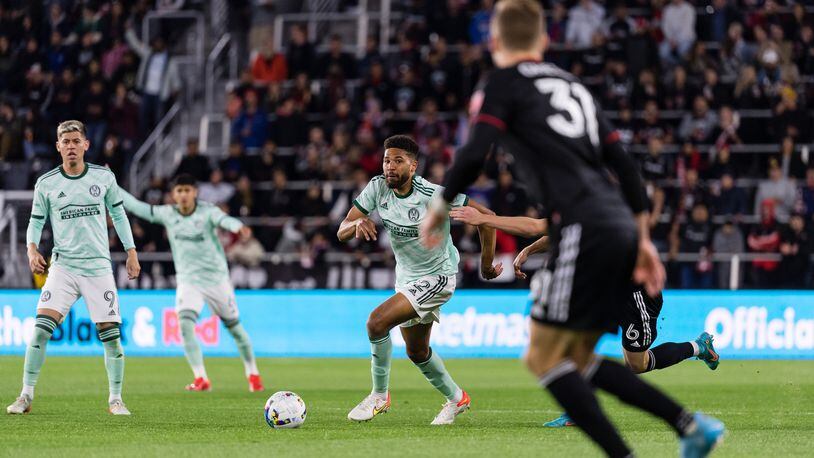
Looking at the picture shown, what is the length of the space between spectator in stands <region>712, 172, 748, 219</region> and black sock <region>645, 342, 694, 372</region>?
38.2ft

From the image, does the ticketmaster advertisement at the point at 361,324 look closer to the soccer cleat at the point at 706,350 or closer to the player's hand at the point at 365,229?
the soccer cleat at the point at 706,350

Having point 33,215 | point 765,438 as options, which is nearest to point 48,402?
point 33,215

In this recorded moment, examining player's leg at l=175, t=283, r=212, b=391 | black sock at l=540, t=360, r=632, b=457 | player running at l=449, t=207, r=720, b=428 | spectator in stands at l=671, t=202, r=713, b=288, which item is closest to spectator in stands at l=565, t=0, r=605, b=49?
spectator in stands at l=671, t=202, r=713, b=288

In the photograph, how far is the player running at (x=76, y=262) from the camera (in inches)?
490

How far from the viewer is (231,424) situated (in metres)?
11.4

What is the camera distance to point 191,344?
54.0 ft

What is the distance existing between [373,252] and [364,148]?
2.26 meters

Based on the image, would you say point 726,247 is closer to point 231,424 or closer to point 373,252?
point 373,252

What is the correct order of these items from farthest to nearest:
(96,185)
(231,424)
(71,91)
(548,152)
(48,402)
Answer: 1. (71,91)
2. (48,402)
3. (96,185)
4. (231,424)
5. (548,152)

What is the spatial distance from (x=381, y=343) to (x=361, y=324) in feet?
35.4

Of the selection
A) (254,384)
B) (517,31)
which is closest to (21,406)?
(254,384)

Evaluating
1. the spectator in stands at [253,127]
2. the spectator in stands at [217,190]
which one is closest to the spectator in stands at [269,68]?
the spectator in stands at [253,127]

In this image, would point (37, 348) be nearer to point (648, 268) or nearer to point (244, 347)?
point (244, 347)

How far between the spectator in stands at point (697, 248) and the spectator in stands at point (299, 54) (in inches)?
347
